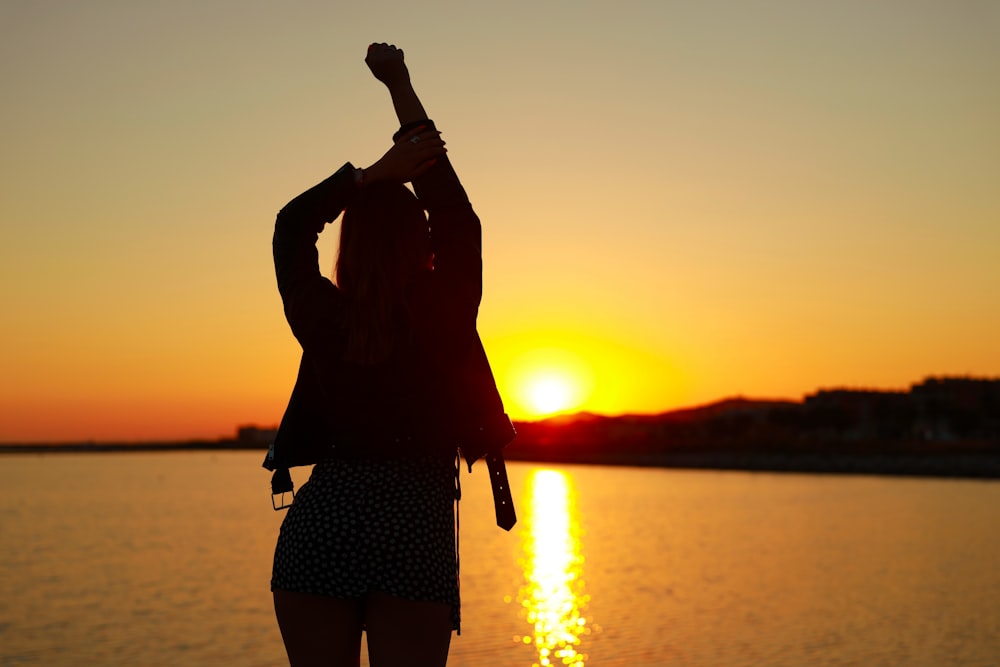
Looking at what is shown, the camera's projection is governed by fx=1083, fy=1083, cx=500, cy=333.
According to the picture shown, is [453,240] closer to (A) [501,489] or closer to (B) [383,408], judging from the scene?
(B) [383,408]

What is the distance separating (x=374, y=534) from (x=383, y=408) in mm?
242

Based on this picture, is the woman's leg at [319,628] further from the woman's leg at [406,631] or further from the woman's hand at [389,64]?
the woman's hand at [389,64]

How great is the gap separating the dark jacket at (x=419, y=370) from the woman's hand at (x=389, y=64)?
0.84ft

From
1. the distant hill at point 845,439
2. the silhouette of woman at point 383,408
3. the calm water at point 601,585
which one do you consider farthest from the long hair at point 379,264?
the distant hill at point 845,439

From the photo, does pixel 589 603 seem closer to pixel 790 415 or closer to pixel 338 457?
pixel 338 457

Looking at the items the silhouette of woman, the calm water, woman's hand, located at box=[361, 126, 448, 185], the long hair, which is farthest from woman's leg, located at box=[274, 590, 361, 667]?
the calm water

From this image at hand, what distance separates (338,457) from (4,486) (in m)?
101

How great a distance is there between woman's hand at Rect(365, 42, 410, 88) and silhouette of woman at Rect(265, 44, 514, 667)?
16 centimetres

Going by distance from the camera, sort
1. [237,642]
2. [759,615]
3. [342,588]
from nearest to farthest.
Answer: [342,588], [237,642], [759,615]

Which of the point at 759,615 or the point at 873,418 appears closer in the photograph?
the point at 759,615

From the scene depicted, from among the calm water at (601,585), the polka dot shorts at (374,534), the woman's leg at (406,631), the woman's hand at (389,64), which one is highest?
the woman's hand at (389,64)

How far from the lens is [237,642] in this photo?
2041 centimetres

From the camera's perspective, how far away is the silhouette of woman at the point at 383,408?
200cm

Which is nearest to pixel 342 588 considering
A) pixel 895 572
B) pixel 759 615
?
pixel 759 615
